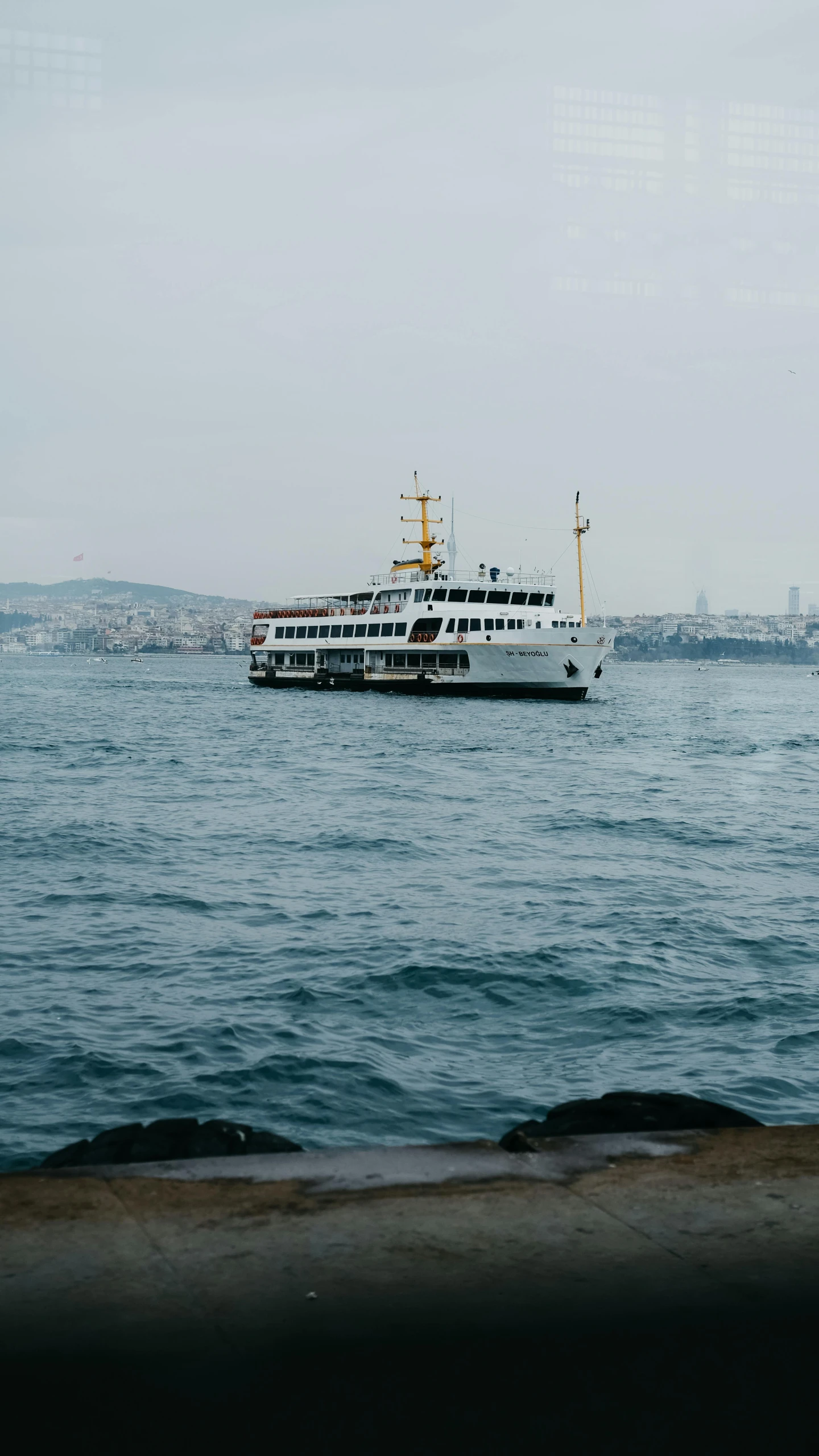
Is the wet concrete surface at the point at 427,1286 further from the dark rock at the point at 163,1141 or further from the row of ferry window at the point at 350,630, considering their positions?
the row of ferry window at the point at 350,630

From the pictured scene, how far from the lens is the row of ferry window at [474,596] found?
60188mm

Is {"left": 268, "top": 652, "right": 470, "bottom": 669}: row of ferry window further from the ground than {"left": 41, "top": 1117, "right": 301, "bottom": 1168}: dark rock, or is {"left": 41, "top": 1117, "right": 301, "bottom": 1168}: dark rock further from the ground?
{"left": 268, "top": 652, "right": 470, "bottom": 669}: row of ferry window

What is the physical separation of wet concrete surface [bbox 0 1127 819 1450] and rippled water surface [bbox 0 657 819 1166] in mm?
3403

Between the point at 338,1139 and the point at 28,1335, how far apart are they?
416 cm

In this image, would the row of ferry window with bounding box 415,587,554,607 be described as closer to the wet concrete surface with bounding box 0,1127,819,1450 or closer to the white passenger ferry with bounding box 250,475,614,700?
the white passenger ferry with bounding box 250,475,614,700

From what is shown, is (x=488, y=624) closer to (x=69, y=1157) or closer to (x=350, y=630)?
(x=350, y=630)

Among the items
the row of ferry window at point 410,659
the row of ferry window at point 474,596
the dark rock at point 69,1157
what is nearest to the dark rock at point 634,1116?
the dark rock at point 69,1157

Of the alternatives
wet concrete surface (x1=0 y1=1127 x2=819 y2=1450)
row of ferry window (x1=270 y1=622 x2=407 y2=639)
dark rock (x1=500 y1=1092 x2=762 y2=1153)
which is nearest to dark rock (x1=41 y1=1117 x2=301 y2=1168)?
wet concrete surface (x1=0 y1=1127 x2=819 y2=1450)

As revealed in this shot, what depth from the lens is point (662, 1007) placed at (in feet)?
29.5

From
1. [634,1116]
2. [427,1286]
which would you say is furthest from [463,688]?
[427,1286]

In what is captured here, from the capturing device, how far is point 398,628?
6181cm

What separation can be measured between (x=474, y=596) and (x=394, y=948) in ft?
165

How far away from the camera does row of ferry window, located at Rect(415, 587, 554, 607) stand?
2370 inches

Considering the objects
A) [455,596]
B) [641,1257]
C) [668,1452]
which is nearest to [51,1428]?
[668,1452]
